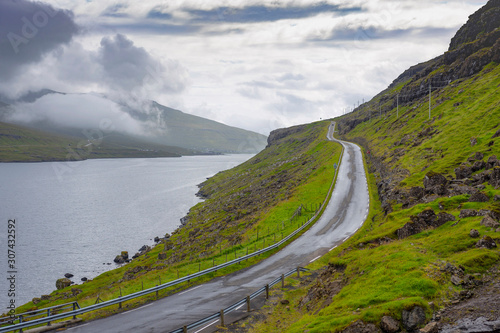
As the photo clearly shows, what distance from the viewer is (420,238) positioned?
2645 cm

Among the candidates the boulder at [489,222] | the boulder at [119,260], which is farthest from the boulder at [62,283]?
the boulder at [489,222]

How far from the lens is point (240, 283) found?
31.7 metres

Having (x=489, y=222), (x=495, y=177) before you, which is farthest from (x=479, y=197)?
(x=489, y=222)

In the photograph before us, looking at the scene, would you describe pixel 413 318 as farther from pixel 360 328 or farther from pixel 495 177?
pixel 495 177

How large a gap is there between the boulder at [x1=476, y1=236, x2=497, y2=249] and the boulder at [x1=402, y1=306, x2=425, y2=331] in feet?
26.5

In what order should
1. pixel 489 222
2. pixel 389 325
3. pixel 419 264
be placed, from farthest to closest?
pixel 489 222
pixel 419 264
pixel 389 325

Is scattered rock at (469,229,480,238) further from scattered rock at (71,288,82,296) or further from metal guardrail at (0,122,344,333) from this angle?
scattered rock at (71,288,82,296)

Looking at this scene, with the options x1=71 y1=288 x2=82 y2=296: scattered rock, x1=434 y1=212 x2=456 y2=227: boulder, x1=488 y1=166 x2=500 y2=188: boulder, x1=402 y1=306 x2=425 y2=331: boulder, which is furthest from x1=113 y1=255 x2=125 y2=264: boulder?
x1=402 y1=306 x2=425 y2=331: boulder

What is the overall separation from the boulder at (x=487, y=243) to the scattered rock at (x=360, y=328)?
33.2 feet

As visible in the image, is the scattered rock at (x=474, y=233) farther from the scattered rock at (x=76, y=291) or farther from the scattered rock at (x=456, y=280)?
the scattered rock at (x=76, y=291)

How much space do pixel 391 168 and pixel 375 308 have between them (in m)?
57.5

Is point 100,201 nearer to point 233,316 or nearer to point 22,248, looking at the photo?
point 22,248

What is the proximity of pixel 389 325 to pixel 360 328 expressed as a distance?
4.16 ft

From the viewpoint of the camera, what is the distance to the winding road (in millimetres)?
23312
